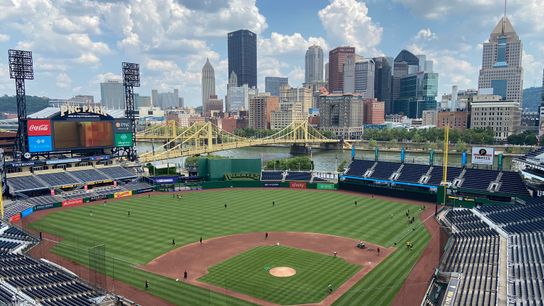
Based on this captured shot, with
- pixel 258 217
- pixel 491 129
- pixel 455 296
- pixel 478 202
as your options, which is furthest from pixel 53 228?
pixel 491 129

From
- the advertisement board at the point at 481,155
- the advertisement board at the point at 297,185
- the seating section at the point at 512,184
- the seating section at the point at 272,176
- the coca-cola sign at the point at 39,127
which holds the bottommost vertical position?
the advertisement board at the point at 297,185

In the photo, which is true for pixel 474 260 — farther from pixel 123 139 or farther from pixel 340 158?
pixel 340 158

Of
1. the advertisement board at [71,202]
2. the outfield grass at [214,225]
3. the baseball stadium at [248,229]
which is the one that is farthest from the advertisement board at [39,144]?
the outfield grass at [214,225]

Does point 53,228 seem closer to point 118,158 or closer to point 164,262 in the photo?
point 164,262

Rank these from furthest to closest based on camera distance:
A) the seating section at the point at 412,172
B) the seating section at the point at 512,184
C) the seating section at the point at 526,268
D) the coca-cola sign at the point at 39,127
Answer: the seating section at the point at 412,172 < the coca-cola sign at the point at 39,127 < the seating section at the point at 512,184 < the seating section at the point at 526,268

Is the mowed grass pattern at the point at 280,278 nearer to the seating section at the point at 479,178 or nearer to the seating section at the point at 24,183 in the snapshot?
the seating section at the point at 479,178

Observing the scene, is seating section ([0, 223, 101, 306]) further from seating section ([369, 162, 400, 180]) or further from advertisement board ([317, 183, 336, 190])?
seating section ([369, 162, 400, 180])

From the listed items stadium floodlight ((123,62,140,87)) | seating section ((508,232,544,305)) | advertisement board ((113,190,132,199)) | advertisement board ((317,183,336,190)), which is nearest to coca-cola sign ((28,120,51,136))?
advertisement board ((113,190,132,199))
